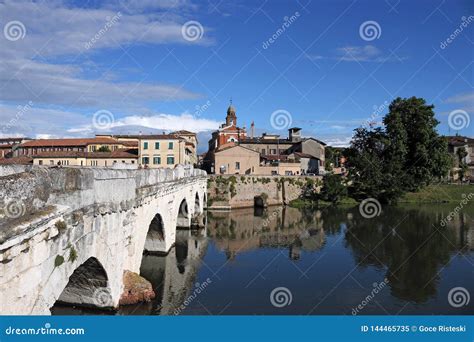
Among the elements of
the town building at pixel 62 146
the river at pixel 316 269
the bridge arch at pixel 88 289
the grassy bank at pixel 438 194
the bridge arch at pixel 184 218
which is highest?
the town building at pixel 62 146

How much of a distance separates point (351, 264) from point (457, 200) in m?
37.7

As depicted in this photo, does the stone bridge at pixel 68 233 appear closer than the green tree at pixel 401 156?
Yes

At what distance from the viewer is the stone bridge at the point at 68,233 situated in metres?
5.71

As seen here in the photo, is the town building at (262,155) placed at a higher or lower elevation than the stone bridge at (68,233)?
higher

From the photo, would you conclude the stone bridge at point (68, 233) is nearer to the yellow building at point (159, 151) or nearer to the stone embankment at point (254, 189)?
the stone embankment at point (254, 189)

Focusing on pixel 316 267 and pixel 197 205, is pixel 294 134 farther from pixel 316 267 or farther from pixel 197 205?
pixel 316 267

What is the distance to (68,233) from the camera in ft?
24.8

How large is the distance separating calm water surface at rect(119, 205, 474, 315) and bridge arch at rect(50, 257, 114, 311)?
1.00m

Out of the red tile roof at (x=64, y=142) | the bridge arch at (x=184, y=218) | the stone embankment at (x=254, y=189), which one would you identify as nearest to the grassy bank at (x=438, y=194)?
the stone embankment at (x=254, y=189)

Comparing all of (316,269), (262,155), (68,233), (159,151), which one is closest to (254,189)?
(262,155)

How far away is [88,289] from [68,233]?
16.2 feet

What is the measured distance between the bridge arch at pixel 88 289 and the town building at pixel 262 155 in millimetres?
40246

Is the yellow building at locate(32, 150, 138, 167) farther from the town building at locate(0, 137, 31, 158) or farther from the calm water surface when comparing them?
the calm water surface

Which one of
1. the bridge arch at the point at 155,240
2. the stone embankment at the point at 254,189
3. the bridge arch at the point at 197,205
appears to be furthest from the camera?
the stone embankment at the point at 254,189
